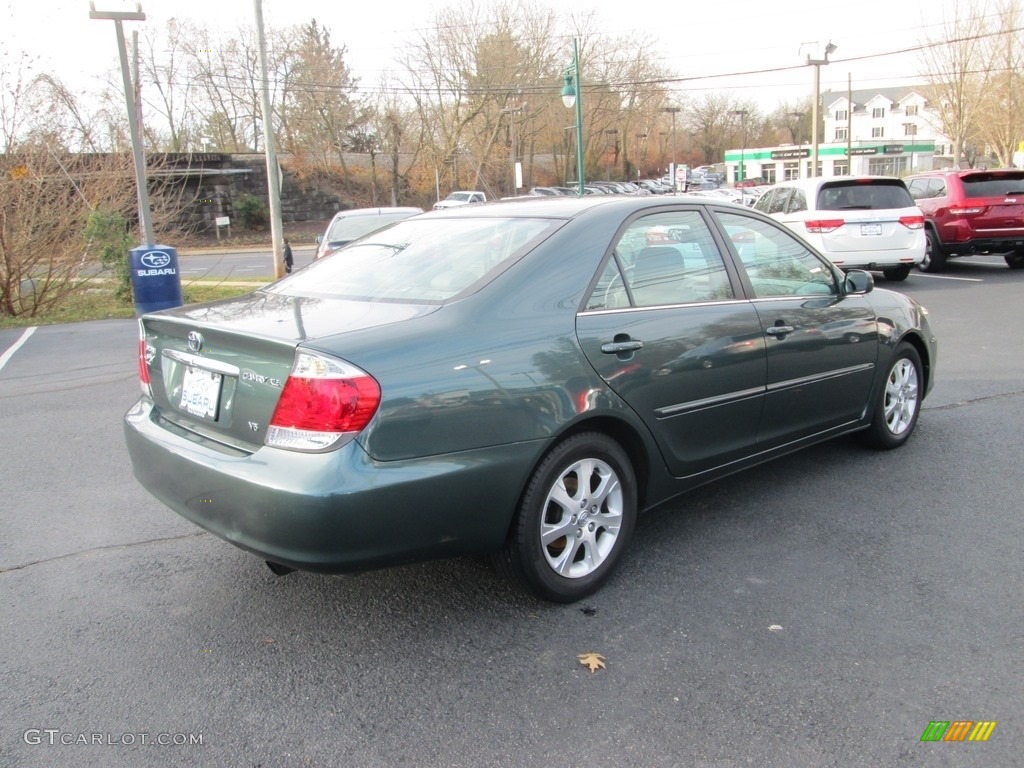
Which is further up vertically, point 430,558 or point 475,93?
point 475,93

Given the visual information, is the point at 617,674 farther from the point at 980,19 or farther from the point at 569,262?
the point at 980,19

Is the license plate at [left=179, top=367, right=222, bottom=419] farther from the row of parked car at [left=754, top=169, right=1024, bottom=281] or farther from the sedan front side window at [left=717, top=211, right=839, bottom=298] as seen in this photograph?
the row of parked car at [left=754, top=169, right=1024, bottom=281]

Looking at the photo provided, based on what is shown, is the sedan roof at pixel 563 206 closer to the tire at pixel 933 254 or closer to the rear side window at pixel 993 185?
the rear side window at pixel 993 185

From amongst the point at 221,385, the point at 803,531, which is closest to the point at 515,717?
the point at 221,385

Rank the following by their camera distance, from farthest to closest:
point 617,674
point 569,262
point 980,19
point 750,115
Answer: point 750,115 → point 980,19 → point 569,262 → point 617,674

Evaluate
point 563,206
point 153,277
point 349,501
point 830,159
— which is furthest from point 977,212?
A: point 830,159

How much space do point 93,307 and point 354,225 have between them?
4.76 m

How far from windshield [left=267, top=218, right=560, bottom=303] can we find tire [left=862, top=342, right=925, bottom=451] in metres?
2.58

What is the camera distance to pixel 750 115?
302 ft

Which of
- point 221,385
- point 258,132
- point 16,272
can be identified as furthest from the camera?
point 258,132

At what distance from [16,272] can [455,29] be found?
41594mm

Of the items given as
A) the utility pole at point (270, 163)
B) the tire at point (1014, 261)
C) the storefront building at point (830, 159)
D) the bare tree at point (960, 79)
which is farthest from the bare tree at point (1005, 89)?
the storefront building at point (830, 159)

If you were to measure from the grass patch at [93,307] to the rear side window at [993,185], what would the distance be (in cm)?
1183

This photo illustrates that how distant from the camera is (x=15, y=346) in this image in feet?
33.7
